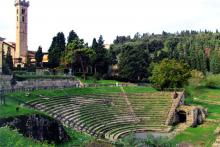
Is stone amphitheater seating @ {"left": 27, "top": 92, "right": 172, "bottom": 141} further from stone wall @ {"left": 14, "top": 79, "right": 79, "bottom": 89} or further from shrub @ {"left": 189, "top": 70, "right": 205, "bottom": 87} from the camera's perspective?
shrub @ {"left": 189, "top": 70, "right": 205, "bottom": 87}

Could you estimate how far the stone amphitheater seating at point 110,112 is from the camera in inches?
1375

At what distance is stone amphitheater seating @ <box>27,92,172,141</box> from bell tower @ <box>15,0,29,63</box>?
31.5m

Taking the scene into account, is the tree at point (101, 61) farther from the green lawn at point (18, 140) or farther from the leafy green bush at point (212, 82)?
the green lawn at point (18, 140)

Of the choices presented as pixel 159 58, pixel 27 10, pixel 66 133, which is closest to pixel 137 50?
pixel 159 58

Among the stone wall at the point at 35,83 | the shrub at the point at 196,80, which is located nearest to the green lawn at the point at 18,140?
the stone wall at the point at 35,83

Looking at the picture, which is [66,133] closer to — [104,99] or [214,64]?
[104,99]

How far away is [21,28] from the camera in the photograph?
237 feet

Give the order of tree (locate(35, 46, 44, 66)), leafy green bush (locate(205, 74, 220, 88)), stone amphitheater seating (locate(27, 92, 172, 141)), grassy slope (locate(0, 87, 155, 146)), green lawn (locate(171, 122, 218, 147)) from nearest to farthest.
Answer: grassy slope (locate(0, 87, 155, 146)), green lawn (locate(171, 122, 218, 147)), stone amphitheater seating (locate(27, 92, 172, 141)), tree (locate(35, 46, 44, 66)), leafy green bush (locate(205, 74, 220, 88))

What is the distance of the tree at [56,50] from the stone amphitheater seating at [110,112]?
21.3m

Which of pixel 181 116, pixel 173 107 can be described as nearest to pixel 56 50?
pixel 173 107

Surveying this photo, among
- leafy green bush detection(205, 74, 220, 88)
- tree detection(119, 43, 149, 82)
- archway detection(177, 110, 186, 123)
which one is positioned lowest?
archway detection(177, 110, 186, 123)

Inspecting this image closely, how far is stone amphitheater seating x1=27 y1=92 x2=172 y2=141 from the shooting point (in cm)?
3494

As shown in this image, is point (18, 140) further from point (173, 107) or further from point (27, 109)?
point (173, 107)

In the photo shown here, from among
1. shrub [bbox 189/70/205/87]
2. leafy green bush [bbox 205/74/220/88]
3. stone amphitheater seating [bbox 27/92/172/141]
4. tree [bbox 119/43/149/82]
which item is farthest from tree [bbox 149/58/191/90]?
leafy green bush [bbox 205/74/220/88]
